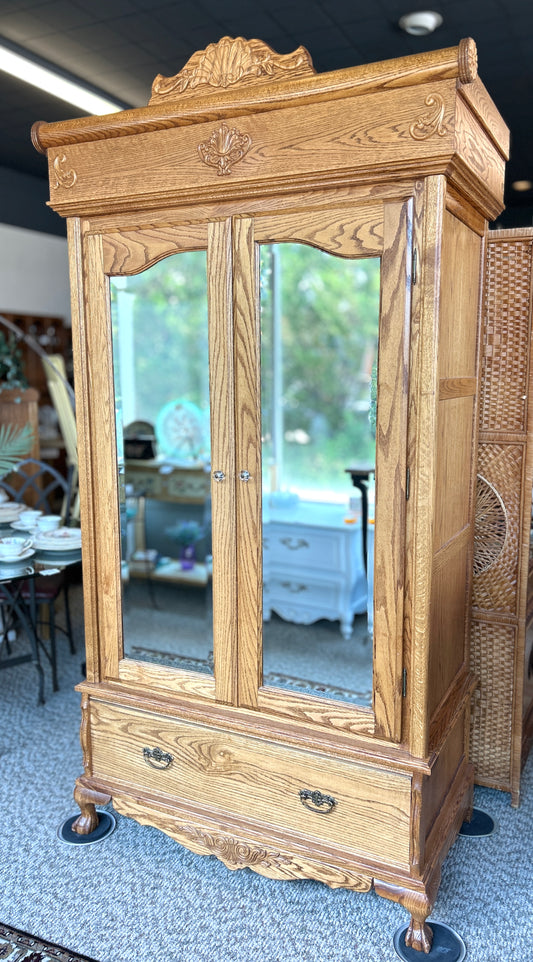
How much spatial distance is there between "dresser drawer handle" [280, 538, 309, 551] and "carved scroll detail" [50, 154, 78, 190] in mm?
1491

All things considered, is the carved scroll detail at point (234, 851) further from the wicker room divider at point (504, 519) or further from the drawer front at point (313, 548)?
the drawer front at point (313, 548)

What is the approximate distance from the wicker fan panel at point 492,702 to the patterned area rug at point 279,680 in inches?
23.1

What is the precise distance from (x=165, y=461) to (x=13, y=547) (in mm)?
1415

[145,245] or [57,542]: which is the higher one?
[145,245]

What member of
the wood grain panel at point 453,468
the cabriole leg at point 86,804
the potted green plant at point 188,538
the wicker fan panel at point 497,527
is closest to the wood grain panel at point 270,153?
the wood grain panel at point 453,468

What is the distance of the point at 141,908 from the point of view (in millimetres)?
2031

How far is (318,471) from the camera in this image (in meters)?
3.73

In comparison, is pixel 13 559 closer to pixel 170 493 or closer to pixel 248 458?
pixel 170 493

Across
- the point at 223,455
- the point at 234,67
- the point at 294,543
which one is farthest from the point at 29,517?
the point at 234,67

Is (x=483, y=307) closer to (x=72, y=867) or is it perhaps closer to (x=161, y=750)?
(x=161, y=750)

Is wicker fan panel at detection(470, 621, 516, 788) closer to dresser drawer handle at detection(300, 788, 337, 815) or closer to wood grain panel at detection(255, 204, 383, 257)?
dresser drawer handle at detection(300, 788, 337, 815)

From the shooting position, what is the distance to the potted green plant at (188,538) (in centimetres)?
389

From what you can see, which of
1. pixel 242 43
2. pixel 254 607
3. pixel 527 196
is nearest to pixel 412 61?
pixel 242 43

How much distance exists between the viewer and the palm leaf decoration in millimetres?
3631
